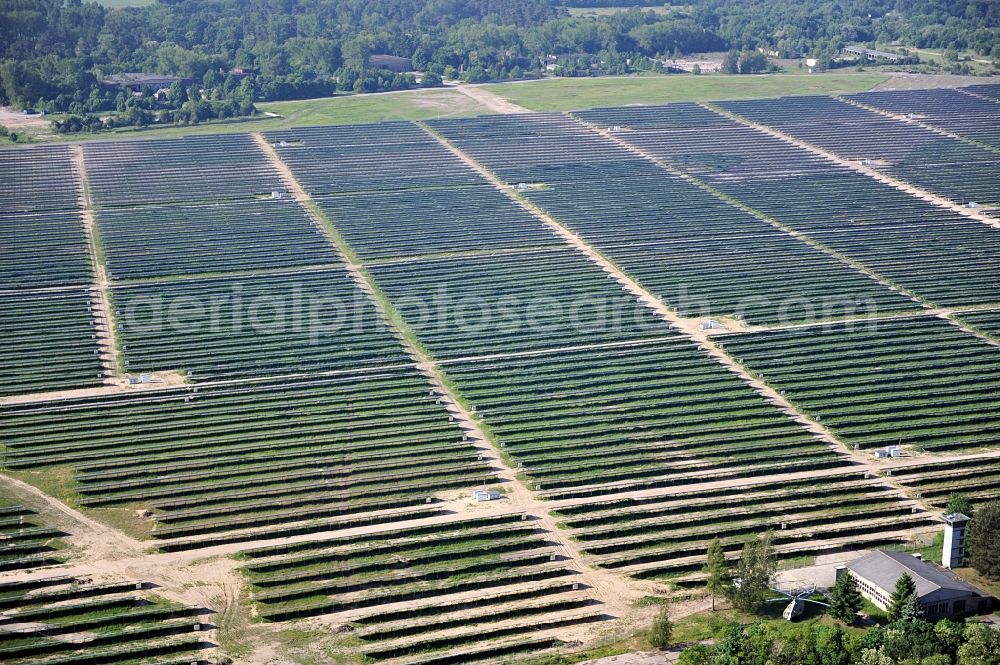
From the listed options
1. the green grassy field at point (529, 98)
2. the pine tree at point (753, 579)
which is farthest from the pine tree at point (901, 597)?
the green grassy field at point (529, 98)

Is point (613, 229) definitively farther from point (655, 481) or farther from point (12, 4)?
point (12, 4)

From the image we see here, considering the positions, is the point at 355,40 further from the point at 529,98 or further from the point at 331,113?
the point at 529,98

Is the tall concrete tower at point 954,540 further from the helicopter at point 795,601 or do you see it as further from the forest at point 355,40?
the forest at point 355,40

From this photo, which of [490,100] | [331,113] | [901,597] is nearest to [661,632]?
[901,597]

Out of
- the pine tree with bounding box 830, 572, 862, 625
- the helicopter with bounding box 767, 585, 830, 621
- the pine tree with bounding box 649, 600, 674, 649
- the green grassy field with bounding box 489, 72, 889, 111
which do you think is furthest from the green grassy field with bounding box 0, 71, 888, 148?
the pine tree with bounding box 649, 600, 674, 649

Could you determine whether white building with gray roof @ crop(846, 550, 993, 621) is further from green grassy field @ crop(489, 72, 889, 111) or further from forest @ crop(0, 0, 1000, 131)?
forest @ crop(0, 0, 1000, 131)

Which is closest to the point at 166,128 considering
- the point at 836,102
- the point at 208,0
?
the point at 836,102
